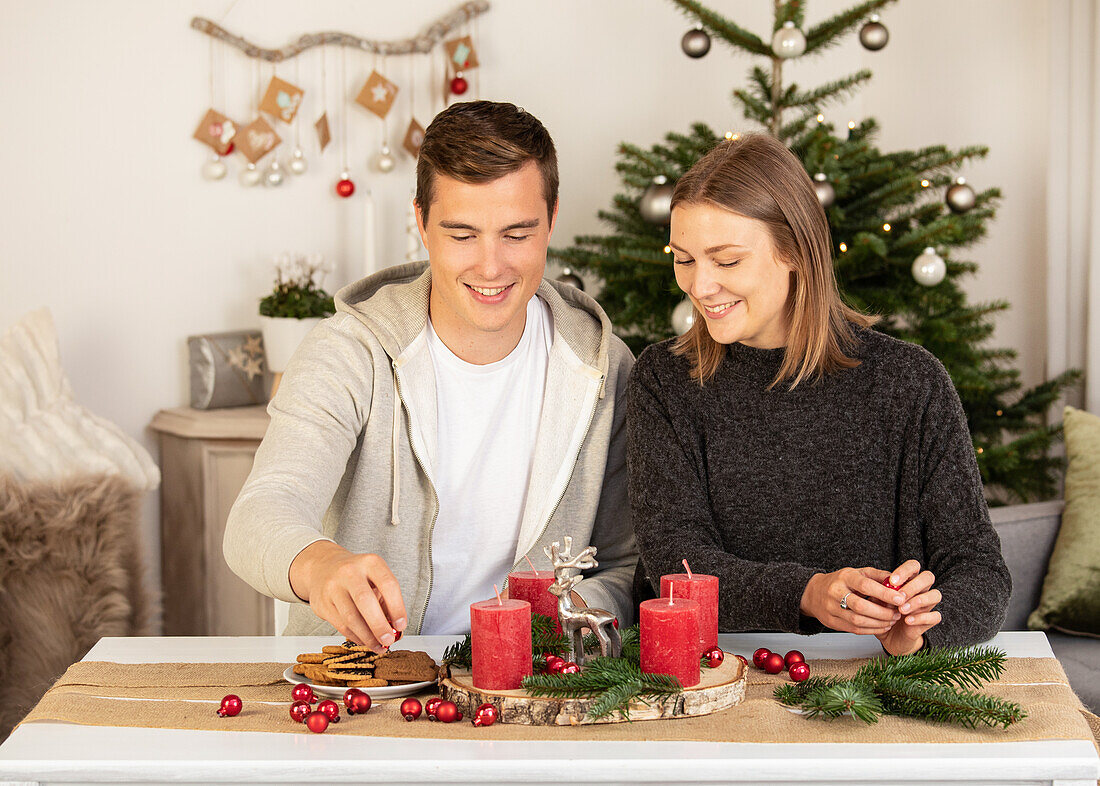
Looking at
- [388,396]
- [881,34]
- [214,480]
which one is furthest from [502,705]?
[881,34]

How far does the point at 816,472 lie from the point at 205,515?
74.9 inches

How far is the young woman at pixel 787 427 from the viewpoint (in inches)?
59.2

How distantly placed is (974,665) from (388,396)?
3.02 ft

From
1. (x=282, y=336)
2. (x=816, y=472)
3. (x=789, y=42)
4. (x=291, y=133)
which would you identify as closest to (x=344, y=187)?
(x=291, y=133)

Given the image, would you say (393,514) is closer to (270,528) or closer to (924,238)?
(270,528)

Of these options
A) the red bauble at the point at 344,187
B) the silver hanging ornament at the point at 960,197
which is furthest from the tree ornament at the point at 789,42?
the red bauble at the point at 344,187

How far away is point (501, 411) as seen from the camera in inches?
70.9

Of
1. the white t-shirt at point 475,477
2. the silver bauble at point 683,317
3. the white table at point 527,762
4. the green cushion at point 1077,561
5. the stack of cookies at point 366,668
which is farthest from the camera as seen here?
the silver bauble at point 683,317

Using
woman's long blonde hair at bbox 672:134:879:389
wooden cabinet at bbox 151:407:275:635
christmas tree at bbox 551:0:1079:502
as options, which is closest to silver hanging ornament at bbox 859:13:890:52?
christmas tree at bbox 551:0:1079:502

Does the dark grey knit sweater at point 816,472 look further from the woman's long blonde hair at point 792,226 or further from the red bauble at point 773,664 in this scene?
the red bauble at point 773,664

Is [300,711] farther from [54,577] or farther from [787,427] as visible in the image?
[54,577]

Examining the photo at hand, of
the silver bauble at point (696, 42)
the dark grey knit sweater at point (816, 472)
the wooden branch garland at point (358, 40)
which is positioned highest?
the wooden branch garland at point (358, 40)

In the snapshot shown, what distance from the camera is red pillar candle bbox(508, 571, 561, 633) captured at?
1314 millimetres

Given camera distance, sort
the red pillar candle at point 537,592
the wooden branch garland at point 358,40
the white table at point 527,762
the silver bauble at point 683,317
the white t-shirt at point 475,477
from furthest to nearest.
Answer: the wooden branch garland at point 358,40 < the silver bauble at point 683,317 < the white t-shirt at point 475,477 < the red pillar candle at point 537,592 < the white table at point 527,762
